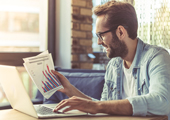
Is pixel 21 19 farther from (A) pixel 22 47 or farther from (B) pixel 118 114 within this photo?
(B) pixel 118 114

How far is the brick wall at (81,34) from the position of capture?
2887mm

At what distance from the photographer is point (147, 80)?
1.42 m

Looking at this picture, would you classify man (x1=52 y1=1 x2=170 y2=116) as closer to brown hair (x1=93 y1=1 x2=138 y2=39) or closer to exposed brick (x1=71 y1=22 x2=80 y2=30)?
brown hair (x1=93 y1=1 x2=138 y2=39)

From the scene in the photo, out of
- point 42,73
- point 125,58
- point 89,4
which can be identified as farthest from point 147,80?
point 89,4

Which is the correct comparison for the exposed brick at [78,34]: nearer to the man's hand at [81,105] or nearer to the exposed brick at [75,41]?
the exposed brick at [75,41]

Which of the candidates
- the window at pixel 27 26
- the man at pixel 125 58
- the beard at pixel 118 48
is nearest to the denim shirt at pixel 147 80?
the man at pixel 125 58

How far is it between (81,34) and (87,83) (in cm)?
95

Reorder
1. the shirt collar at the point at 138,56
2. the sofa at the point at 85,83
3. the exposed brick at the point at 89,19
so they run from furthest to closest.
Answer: the exposed brick at the point at 89,19
the sofa at the point at 85,83
the shirt collar at the point at 138,56

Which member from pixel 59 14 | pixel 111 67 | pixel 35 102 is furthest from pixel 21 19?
pixel 111 67

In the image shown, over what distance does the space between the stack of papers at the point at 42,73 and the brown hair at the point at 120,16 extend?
0.50 m

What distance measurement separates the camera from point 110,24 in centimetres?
159

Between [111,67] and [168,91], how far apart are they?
641 millimetres

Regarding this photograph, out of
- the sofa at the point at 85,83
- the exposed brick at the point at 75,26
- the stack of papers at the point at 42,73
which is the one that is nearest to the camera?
the stack of papers at the point at 42,73

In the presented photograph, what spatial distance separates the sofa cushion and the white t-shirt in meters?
0.43
